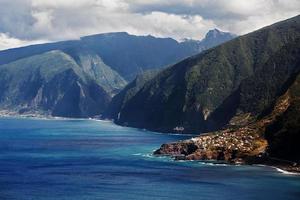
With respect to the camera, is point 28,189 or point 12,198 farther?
point 28,189

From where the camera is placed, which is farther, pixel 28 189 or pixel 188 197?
pixel 28 189

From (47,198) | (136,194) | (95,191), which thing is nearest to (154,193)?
(136,194)

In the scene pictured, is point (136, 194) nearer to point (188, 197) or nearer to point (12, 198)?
point (188, 197)

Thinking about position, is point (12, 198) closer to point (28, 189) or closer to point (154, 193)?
point (28, 189)

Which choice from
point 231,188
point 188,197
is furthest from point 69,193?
point 231,188

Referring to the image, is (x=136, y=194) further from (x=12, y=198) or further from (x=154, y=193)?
(x=12, y=198)

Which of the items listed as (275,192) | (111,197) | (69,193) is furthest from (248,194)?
(69,193)

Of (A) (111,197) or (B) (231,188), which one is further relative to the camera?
(B) (231,188)
